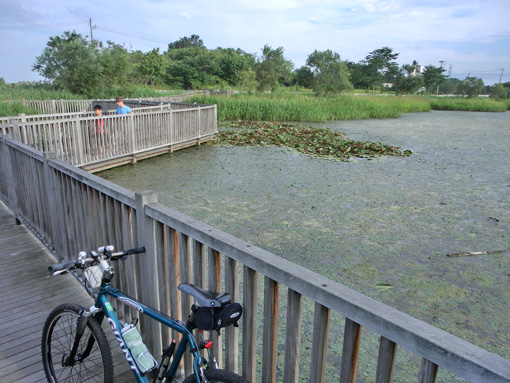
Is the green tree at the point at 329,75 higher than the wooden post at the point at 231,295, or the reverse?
the green tree at the point at 329,75

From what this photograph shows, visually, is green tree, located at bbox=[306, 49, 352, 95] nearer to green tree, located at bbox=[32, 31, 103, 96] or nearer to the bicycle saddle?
green tree, located at bbox=[32, 31, 103, 96]

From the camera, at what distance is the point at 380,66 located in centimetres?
6309

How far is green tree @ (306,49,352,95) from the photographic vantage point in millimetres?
37156

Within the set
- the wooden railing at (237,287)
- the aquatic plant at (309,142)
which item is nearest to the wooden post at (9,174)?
the wooden railing at (237,287)

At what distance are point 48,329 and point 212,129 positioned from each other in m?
12.7

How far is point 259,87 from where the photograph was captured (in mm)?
38562

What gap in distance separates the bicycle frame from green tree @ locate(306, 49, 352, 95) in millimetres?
36829

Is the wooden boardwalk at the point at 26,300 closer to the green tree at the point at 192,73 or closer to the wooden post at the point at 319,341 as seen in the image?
the wooden post at the point at 319,341

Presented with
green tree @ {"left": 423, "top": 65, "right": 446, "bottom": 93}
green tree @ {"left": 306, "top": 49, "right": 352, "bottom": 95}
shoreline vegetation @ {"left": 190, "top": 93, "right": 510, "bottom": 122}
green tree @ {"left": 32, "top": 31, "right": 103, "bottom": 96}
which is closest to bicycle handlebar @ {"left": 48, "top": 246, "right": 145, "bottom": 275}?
shoreline vegetation @ {"left": 190, "top": 93, "right": 510, "bottom": 122}

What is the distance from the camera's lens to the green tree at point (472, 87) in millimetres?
55219

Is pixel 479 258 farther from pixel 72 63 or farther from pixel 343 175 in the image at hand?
pixel 72 63

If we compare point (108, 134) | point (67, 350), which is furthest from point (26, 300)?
point (108, 134)

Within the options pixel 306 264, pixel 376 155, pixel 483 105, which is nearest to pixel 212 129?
pixel 376 155

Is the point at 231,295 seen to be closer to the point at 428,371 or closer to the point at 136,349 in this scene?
the point at 136,349
